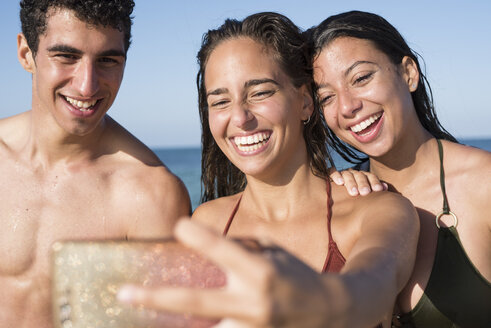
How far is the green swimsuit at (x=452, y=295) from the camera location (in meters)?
2.85

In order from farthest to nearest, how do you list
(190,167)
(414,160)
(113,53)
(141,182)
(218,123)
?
(190,167)
(141,182)
(113,53)
(414,160)
(218,123)

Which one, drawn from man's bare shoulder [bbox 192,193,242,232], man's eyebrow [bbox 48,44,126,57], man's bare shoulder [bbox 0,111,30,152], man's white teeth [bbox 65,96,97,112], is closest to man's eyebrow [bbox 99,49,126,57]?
man's eyebrow [bbox 48,44,126,57]

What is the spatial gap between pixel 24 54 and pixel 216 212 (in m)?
1.79

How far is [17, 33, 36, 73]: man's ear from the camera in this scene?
368 cm

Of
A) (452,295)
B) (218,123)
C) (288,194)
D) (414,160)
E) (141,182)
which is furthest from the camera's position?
(141,182)

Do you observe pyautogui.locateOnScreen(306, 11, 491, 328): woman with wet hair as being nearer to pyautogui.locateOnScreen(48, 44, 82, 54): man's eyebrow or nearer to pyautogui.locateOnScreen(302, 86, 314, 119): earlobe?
pyautogui.locateOnScreen(302, 86, 314, 119): earlobe

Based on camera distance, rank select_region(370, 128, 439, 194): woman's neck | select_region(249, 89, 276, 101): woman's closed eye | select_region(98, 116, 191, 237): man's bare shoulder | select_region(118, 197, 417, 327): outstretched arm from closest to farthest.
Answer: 1. select_region(118, 197, 417, 327): outstretched arm
2. select_region(249, 89, 276, 101): woman's closed eye
3. select_region(370, 128, 439, 194): woman's neck
4. select_region(98, 116, 191, 237): man's bare shoulder

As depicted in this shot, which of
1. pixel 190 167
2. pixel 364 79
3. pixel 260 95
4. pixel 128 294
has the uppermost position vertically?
pixel 364 79

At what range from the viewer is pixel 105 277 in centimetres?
165

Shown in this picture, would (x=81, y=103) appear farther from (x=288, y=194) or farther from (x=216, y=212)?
(x=288, y=194)

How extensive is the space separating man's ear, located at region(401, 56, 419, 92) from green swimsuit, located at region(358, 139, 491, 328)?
1.00 metres

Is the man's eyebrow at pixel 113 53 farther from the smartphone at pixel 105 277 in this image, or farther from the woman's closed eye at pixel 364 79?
the smartphone at pixel 105 277

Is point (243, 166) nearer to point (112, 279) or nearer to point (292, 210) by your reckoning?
point (292, 210)

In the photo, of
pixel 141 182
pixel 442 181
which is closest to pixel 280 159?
pixel 442 181
